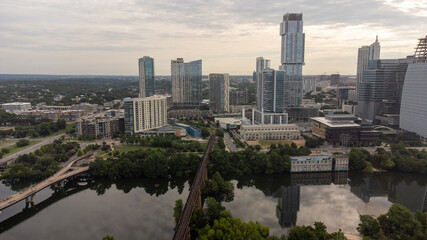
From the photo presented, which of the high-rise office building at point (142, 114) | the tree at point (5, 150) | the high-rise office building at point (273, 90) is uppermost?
the high-rise office building at point (273, 90)

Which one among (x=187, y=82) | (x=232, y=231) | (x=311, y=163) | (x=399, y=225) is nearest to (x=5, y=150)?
(x=232, y=231)

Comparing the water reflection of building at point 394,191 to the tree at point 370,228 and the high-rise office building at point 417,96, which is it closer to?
the tree at point 370,228

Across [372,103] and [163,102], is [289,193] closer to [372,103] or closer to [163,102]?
[163,102]

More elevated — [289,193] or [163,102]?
[163,102]

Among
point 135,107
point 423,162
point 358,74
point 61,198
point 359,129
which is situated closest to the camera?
point 61,198

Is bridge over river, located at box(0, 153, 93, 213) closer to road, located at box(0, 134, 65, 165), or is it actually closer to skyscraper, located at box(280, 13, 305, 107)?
road, located at box(0, 134, 65, 165)

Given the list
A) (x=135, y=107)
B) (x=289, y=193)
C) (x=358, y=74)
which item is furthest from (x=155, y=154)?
(x=358, y=74)

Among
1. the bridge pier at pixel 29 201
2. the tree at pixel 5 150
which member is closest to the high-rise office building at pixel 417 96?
the bridge pier at pixel 29 201

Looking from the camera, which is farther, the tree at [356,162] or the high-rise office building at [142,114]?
the high-rise office building at [142,114]
